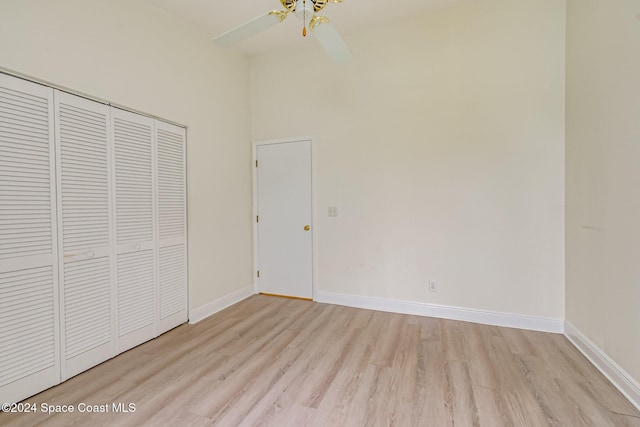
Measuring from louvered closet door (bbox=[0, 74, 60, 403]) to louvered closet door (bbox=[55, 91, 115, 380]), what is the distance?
0.06 metres

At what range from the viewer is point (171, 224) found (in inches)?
103

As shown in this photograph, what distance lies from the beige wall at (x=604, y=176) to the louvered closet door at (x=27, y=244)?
3.72 metres

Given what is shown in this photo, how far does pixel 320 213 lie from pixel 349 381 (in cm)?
191

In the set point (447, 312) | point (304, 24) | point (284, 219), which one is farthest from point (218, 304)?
point (304, 24)

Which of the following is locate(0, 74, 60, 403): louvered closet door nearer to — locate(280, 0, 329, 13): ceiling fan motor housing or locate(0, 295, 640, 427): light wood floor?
locate(0, 295, 640, 427): light wood floor

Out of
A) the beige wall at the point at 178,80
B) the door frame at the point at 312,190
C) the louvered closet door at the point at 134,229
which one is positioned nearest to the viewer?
the beige wall at the point at 178,80

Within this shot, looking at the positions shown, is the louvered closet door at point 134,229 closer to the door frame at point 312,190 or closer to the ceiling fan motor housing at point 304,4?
the door frame at point 312,190

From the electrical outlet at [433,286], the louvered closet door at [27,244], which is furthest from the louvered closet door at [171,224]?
the electrical outlet at [433,286]

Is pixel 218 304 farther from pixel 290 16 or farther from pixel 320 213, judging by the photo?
pixel 290 16

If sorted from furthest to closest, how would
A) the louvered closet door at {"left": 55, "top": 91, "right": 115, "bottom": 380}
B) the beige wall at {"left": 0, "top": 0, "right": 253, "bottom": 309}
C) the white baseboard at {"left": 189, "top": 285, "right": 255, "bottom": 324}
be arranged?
the white baseboard at {"left": 189, "top": 285, "right": 255, "bottom": 324}, the louvered closet door at {"left": 55, "top": 91, "right": 115, "bottom": 380}, the beige wall at {"left": 0, "top": 0, "right": 253, "bottom": 309}

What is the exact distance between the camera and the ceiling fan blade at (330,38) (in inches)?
62.7

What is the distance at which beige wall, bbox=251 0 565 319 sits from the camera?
2.48 m

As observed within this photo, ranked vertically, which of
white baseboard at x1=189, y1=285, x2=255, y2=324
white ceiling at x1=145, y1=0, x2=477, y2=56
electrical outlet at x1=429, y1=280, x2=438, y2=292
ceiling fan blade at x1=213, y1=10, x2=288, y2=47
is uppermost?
white ceiling at x1=145, y1=0, x2=477, y2=56

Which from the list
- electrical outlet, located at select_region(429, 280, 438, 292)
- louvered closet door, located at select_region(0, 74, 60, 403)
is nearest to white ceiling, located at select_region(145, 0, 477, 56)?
louvered closet door, located at select_region(0, 74, 60, 403)
